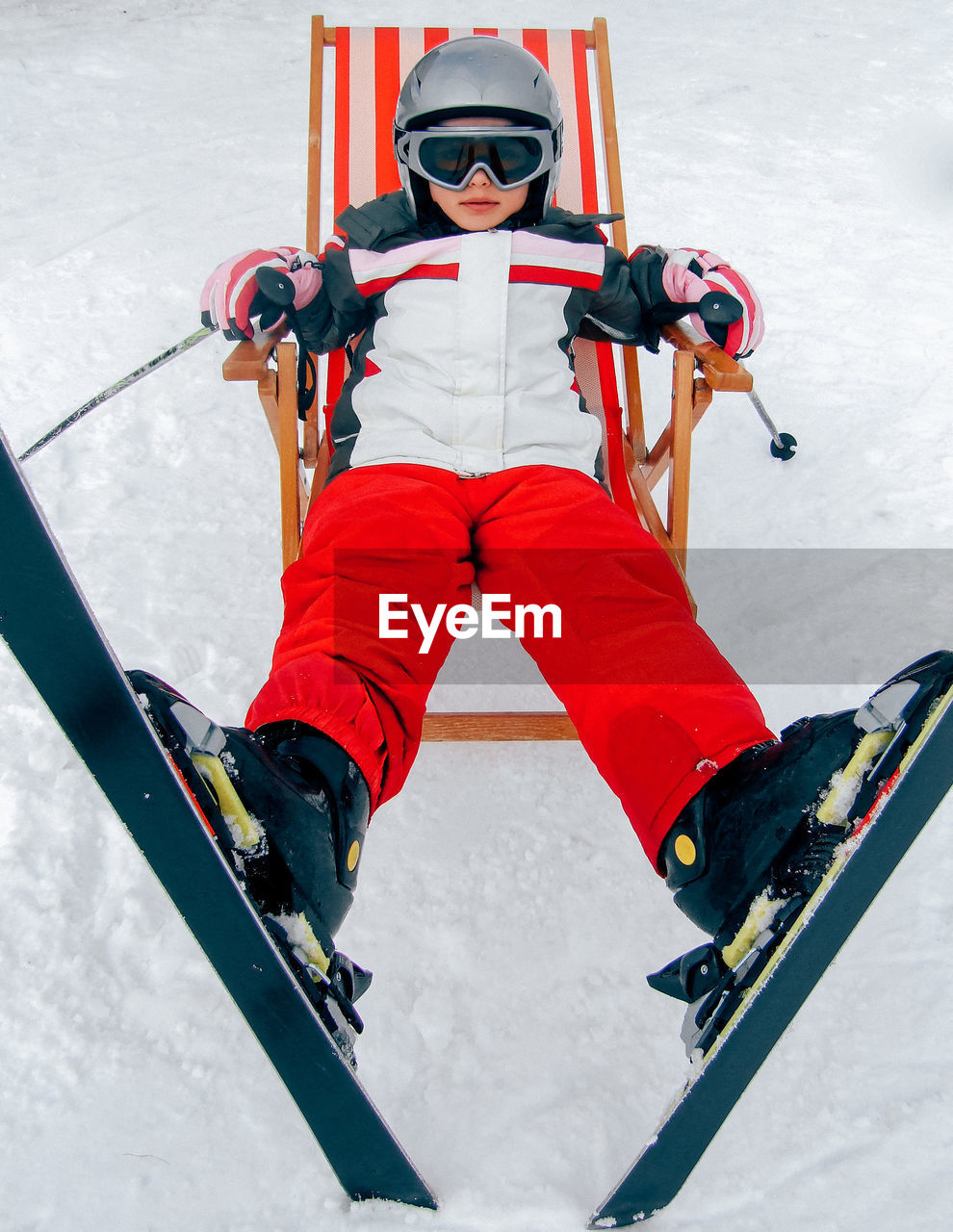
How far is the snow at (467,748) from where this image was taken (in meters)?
1.16

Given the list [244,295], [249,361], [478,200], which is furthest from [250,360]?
[478,200]

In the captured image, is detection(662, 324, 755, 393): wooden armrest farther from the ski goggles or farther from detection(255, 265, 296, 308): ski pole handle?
detection(255, 265, 296, 308): ski pole handle

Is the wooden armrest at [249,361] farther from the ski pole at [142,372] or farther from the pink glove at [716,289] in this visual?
the pink glove at [716,289]

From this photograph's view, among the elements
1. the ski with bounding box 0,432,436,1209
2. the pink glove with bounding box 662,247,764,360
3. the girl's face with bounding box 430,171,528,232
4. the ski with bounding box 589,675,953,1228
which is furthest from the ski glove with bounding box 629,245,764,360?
the ski with bounding box 0,432,436,1209

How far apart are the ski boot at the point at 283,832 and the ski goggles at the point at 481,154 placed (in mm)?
1196

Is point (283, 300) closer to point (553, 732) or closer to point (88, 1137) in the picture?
point (553, 732)

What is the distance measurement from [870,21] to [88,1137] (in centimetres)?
593

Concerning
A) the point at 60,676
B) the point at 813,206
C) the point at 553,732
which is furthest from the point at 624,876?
the point at 813,206

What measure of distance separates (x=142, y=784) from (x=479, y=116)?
142cm

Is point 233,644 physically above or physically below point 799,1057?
above

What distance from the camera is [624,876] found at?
1545mm

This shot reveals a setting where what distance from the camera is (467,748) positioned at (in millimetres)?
1777

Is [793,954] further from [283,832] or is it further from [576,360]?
[576,360]

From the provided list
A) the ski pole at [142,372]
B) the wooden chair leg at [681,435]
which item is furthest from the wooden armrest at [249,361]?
the wooden chair leg at [681,435]
